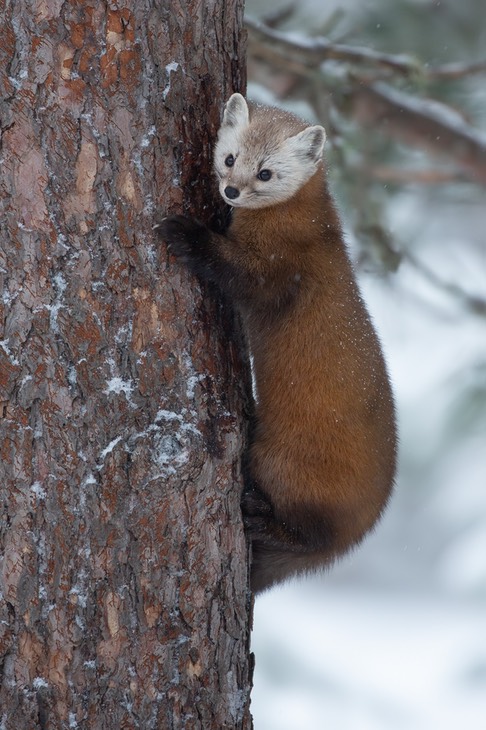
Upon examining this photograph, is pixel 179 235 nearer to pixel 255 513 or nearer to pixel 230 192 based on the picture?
pixel 230 192

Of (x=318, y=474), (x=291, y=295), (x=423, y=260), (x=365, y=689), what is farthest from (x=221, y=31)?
(x=365, y=689)

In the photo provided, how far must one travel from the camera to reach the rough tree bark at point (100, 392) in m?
1.98

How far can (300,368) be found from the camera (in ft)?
8.16

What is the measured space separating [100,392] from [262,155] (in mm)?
835

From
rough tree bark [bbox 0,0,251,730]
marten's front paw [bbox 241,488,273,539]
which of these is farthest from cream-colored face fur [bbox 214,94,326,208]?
marten's front paw [bbox 241,488,273,539]

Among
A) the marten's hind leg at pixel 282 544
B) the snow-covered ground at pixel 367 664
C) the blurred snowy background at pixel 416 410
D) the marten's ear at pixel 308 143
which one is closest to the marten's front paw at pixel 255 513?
the marten's hind leg at pixel 282 544

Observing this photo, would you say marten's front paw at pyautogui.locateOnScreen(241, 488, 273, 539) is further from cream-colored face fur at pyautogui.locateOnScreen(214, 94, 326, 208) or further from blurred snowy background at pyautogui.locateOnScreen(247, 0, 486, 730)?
blurred snowy background at pyautogui.locateOnScreen(247, 0, 486, 730)

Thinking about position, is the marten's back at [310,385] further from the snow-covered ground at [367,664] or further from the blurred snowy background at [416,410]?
the snow-covered ground at [367,664]

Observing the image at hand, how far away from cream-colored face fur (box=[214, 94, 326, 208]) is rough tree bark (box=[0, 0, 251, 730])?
0.63 feet

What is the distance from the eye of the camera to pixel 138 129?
6.75 ft

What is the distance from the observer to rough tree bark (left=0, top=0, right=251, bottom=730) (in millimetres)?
1983

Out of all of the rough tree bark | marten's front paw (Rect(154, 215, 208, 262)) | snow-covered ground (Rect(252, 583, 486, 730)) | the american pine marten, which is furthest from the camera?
snow-covered ground (Rect(252, 583, 486, 730))

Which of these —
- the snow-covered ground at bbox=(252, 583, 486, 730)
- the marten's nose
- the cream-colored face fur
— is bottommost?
the snow-covered ground at bbox=(252, 583, 486, 730)

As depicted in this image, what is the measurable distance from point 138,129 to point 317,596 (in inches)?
178
